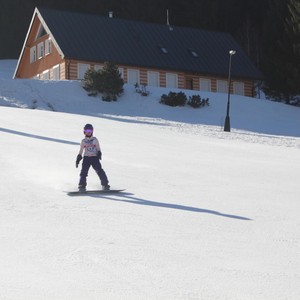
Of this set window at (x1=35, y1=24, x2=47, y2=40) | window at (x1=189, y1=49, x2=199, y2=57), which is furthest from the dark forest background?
window at (x1=35, y1=24, x2=47, y2=40)

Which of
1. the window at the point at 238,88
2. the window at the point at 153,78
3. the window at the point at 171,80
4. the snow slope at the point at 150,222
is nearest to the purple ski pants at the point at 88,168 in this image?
the snow slope at the point at 150,222

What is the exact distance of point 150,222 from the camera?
9.66m

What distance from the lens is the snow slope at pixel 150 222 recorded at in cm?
702

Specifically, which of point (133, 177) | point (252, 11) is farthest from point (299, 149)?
point (252, 11)

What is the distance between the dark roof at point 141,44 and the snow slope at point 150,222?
79.3 ft

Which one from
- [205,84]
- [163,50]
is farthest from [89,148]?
[205,84]

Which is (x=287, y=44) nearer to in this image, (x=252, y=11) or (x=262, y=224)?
(x=252, y=11)

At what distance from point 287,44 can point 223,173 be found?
1405 inches

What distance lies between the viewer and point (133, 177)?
13812 mm

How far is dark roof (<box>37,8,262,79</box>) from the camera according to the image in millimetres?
45375

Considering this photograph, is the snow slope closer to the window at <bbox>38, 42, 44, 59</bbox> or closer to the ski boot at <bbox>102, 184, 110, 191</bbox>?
the ski boot at <bbox>102, 184, 110, 191</bbox>

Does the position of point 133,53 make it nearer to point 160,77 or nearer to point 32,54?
point 160,77

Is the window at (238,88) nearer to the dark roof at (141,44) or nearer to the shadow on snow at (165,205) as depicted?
the dark roof at (141,44)

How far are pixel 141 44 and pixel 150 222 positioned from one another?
1546 inches
